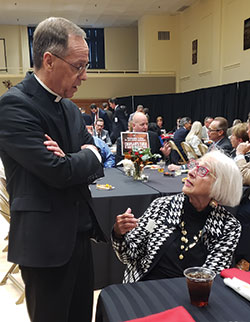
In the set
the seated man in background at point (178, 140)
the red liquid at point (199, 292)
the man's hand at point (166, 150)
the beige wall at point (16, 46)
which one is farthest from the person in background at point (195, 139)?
the beige wall at point (16, 46)

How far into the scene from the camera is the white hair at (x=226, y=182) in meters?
1.64

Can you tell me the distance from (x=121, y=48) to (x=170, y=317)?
666 inches

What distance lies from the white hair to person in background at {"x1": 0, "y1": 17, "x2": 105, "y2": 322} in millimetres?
639

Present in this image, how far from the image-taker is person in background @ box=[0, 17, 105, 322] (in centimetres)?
115

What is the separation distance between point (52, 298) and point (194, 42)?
13.8 metres

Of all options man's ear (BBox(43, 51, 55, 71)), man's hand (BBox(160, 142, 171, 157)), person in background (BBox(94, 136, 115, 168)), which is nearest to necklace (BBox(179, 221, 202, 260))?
man's ear (BBox(43, 51, 55, 71))

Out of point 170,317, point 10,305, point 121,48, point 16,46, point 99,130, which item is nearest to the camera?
point 170,317

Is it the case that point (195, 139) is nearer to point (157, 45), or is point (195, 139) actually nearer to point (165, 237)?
point (165, 237)

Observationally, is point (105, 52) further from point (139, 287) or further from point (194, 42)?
point (139, 287)

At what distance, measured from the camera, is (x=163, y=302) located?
3.57 ft

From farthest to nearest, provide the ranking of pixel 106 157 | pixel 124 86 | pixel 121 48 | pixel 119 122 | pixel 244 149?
pixel 121 48, pixel 124 86, pixel 119 122, pixel 106 157, pixel 244 149

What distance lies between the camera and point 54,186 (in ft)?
3.87

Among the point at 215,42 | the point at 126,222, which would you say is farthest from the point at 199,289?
the point at 215,42

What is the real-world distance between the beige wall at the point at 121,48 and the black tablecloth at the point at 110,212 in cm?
1481
